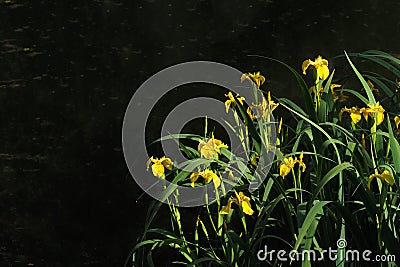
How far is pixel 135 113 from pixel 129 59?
0.17 meters

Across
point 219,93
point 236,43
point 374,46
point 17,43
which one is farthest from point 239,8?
point 17,43

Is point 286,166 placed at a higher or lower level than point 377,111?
lower

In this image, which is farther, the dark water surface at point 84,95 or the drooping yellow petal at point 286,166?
the dark water surface at point 84,95

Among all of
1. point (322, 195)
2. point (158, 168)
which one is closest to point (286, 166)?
point (322, 195)

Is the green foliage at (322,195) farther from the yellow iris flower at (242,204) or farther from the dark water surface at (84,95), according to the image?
the dark water surface at (84,95)

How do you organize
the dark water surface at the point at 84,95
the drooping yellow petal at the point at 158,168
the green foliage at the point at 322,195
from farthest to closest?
the dark water surface at the point at 84,95
the drooping yellow petal at the point at 158,168
the green foliage at the point at 322,195

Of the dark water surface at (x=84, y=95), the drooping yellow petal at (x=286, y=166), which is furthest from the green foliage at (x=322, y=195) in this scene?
the dark water surface at (x=84, y=95)

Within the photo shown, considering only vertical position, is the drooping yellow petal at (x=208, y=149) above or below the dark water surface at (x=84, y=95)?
above

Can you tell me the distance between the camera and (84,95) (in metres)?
Result: 2.35

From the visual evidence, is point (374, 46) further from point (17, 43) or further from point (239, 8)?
point (17, 43)

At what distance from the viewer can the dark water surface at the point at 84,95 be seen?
2.26 m

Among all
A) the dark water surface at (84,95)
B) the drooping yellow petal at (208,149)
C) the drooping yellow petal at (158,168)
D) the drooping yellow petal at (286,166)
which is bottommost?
the dark water surface at (84,95)

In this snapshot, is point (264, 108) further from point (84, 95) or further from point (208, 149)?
point (84, 95)

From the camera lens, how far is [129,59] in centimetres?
231
